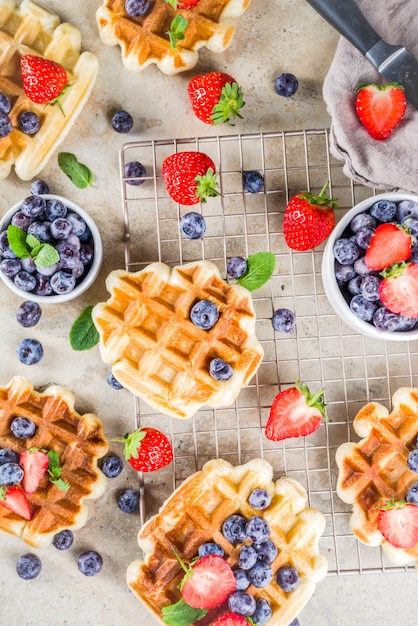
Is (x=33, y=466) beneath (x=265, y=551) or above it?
above

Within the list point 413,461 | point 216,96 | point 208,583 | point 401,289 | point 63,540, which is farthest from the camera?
point 63,540

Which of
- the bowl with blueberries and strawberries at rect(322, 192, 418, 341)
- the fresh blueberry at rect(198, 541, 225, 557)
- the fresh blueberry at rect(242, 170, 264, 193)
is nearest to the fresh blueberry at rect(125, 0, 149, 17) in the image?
the fresh blueberry at rect(242, 170, 264, 193)

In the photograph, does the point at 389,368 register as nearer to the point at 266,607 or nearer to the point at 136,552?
the point at 266,607

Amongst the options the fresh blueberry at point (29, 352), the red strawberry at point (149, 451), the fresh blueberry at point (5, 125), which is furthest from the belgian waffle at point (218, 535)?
the fresh blueberry at point (5, 125)

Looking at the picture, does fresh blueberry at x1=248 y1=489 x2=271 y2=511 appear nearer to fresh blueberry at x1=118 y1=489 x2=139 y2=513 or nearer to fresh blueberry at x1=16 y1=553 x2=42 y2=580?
fresh blueberry at x1=118 y1=489 x2=139 y2=513

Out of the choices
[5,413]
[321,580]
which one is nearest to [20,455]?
[5,413]

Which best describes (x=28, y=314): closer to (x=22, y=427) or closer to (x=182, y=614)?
(x=22, y=427)

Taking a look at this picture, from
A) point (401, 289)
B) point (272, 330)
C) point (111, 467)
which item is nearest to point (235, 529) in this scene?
point (111, 467)
